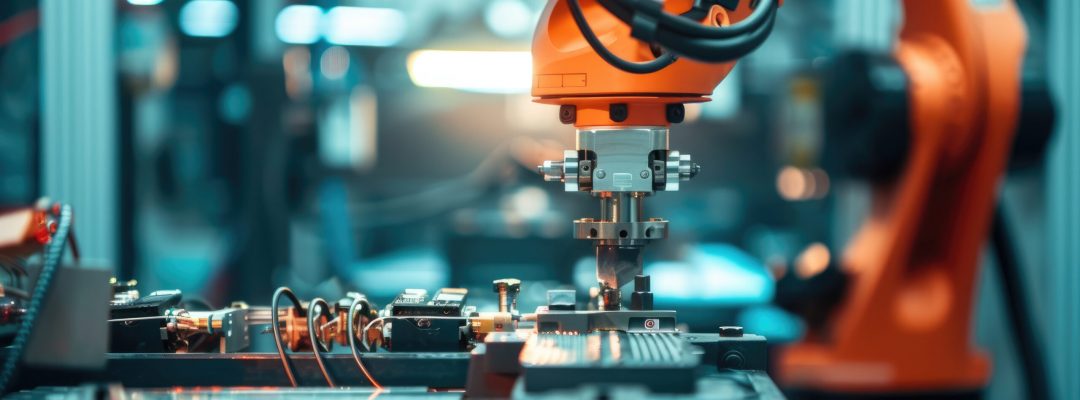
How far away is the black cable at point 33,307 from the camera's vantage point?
122cm

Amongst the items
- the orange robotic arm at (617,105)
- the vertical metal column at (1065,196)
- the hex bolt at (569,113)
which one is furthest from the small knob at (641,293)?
the vertical metal column at (1065,196)

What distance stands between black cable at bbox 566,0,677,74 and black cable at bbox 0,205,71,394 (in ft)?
2.11

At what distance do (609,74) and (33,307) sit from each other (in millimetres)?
700

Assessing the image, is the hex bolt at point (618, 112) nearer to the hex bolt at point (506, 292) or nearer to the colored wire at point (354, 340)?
the hex bolt at point (506, 292)

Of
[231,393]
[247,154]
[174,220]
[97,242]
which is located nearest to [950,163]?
[231,393]

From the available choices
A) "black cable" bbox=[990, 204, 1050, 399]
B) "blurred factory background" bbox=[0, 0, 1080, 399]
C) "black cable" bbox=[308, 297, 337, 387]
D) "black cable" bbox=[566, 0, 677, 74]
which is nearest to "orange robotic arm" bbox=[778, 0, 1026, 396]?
"black cable" bbox=[990, 204, 1050, 399]

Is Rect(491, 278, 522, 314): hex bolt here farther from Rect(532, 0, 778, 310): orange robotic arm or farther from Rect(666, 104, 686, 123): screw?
Rect(666, 104, 686, 123): screw

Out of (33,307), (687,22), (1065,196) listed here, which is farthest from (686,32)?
(1065,196)

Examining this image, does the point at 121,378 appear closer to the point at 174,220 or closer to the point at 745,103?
the point at 745,103

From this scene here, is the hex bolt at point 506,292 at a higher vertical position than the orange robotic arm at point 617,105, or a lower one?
lower

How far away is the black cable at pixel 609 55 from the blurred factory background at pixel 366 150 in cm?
206

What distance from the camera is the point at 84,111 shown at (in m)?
3.12

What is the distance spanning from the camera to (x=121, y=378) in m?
1.40

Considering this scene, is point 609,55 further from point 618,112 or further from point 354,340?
point 354,340
